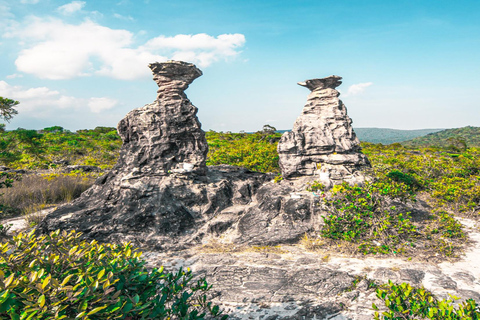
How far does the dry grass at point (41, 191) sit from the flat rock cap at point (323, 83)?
10.9 meters

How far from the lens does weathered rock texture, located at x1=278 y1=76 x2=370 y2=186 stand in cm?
983

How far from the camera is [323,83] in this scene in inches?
412

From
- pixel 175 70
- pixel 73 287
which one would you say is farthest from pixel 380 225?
pixel 175 70

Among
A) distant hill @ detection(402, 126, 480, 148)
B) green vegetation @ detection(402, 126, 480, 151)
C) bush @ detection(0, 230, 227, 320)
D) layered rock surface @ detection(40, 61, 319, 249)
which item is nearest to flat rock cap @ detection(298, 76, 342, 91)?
layered rock surface @ detection(40, 61, 319, 249)

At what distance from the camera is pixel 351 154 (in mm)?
9969

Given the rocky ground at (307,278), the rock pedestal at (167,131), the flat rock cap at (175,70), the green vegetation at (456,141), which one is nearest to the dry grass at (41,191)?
the rock pedestal at (167,131)

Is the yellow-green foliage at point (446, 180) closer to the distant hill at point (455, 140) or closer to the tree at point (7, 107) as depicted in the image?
the tree at point (7, 107)

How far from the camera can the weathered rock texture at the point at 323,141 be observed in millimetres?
9828

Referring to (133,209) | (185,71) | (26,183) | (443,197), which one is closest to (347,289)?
(133,209)

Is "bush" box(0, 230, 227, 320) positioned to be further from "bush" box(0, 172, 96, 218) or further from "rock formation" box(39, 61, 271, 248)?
"bush" box(0, 172, 96, 218)

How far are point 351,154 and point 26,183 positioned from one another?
13941 mm

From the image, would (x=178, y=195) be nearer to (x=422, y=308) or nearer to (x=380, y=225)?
(x=380, y=225)

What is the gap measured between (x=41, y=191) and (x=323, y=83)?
12338 mm

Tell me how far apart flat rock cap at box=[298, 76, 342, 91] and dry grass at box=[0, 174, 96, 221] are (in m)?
10.9
